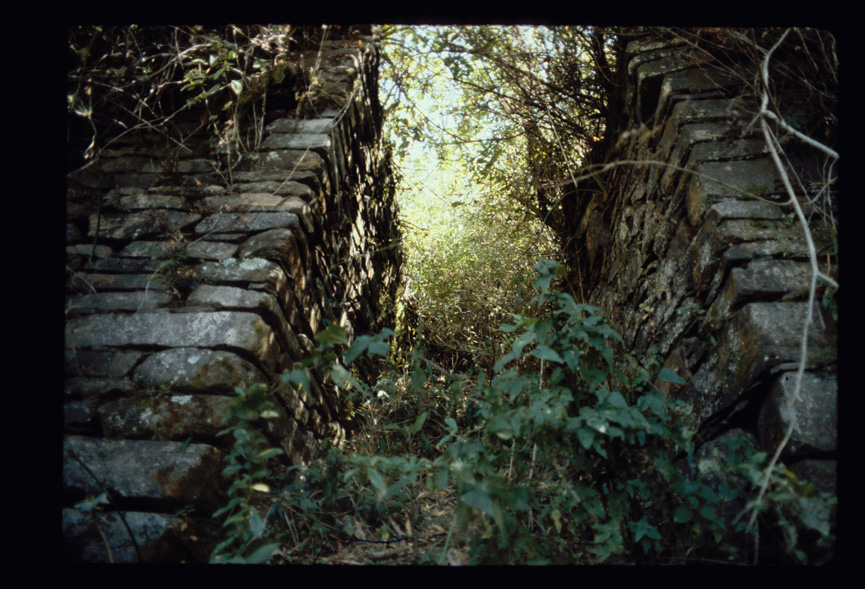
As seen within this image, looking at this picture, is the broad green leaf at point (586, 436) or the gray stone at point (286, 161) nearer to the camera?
the broad green leaf at point (586, 436)

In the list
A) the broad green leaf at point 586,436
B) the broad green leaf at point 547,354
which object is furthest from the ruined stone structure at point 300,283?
the broad green leaf at point 547,354

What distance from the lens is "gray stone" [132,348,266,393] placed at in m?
1.51

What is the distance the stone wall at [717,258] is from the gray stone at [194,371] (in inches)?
61.2

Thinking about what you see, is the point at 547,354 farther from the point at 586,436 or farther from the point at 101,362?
the point at 101,362

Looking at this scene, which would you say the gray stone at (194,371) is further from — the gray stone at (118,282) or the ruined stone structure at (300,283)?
the gray stone at (118,282)

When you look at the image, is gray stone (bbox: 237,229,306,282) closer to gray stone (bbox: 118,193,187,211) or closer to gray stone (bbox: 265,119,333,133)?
gray stone (bbox: 118,193,187,211)

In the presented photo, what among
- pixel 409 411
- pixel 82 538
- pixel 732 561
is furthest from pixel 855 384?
pixel 82 538

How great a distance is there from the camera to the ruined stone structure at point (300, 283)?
1337 mm

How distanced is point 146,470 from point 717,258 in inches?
80.8

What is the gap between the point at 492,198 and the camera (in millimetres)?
3816

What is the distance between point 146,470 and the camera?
135 centimetres

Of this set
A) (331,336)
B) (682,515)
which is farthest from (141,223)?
(682,515)

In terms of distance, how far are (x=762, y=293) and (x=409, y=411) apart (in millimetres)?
1830

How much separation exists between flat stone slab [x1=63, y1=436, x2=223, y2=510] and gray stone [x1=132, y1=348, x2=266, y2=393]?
19cm
